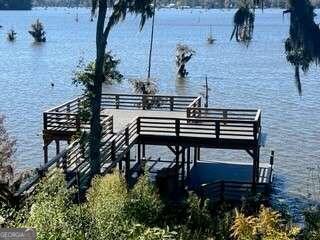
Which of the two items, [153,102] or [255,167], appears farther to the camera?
[153,102]

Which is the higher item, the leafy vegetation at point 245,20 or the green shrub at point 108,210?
the leafy vegetation at point 245,20

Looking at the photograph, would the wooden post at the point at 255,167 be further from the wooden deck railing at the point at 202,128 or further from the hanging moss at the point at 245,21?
the hanging moss at the point at 245,21

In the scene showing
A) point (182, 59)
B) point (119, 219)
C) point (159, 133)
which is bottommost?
point (182, 59)

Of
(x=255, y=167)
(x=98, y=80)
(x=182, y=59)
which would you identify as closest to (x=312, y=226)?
(x=255, y=167)

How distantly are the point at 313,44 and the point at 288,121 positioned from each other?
22000 mm

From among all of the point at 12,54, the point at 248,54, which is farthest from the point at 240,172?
the point at 12,54

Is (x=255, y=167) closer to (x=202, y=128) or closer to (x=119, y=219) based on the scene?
(x=202, y=128)

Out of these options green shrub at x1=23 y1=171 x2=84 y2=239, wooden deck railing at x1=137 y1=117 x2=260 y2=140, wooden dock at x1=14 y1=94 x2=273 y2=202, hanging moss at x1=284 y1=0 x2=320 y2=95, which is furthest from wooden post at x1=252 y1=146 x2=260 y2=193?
green shrub at x1=23 y1=171 x2=84 y2=239

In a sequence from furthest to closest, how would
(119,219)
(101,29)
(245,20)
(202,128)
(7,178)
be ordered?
(202,128) → (245,20) → (101,29) → (7,178) → (119,219)

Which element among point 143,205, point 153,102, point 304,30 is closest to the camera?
point 143,205

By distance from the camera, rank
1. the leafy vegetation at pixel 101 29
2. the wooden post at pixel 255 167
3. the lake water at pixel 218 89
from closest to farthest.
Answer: the leafy vegetation at pixel 101 29 < the wooden post at pixel 255 167 < the lake water at pixel 218 89

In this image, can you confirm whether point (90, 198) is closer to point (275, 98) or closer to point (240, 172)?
point (240, 172)

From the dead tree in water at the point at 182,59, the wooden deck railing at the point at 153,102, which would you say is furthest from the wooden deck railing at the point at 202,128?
the dead tree in water at the point at 182,59

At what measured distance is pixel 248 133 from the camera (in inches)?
938
